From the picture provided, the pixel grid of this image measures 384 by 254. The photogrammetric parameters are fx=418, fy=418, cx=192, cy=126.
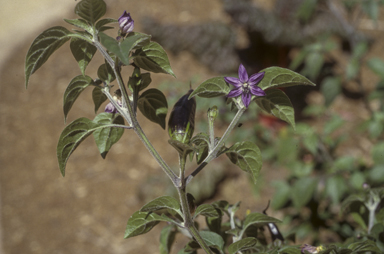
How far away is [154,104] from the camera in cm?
81

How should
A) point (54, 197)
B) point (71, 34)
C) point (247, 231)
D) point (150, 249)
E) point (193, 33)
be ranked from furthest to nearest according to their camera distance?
point (193, 33) < point (54, 197) < point (150, 249) < point (247, 231) < point (71, 34)

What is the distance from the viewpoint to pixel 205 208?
799mm

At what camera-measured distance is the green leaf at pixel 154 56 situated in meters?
0.69

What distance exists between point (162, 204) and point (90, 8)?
36cm

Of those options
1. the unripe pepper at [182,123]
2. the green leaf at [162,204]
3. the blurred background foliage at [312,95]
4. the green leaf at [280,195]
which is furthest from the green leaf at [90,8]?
the green leaf at [280,195]

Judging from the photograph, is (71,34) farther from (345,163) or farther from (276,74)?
(345,163)

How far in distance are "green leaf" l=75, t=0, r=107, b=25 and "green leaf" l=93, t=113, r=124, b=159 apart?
20 centimetres

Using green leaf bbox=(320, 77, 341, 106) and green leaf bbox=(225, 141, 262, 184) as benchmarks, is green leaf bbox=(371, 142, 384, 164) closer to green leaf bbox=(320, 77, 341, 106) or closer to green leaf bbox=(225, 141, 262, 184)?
green leaf bbox=(320, 77, 341, 106)

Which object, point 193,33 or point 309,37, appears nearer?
point 309,37

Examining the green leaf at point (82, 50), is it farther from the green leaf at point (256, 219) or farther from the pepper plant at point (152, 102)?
the green leaf at point (256, 219)

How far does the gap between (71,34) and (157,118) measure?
0.24 metres

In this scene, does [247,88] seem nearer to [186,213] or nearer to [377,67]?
[186,213]

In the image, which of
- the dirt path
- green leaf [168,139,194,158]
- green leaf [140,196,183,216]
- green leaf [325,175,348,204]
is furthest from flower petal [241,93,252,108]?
the dirt path

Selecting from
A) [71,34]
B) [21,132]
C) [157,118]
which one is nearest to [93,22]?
[71,34]
